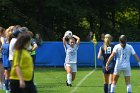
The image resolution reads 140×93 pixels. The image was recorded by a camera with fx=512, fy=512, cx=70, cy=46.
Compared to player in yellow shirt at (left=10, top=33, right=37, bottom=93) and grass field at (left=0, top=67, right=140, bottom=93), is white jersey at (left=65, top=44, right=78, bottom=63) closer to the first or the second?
grass field at (left=0, top=67, right=140, bottom=93)

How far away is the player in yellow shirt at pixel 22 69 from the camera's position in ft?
32.5

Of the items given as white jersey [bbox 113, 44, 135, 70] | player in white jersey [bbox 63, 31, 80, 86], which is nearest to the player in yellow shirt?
white jersey [bbox 113, 44, 135, 70]

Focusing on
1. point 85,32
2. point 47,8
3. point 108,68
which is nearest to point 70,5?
point 47,8

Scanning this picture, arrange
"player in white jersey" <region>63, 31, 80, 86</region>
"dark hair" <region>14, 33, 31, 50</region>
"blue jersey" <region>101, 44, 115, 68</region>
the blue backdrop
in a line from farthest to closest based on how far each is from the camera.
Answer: the blue backdrop < "player in white jersey" <region>63, 31, 80, 86</region> < "blue jersey" <region>101, 44, 115, 68</region> < "dark hair" <region>14, 33, 31, 50</region>

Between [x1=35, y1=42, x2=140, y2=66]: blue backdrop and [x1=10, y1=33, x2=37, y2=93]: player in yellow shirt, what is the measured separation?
18.8m

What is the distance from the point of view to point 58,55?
1147 inches

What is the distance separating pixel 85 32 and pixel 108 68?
94.6 ft

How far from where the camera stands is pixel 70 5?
40.0 m

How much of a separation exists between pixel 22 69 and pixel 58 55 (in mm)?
19096

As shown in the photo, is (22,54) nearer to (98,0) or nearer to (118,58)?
(118,58)

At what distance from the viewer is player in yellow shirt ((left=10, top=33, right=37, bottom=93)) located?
991cm

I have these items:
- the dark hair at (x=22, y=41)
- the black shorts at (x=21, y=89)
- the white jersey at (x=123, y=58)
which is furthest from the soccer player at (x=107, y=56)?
the dark hair at (x=22, y=41)

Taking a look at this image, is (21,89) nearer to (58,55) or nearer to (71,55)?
(71,55)

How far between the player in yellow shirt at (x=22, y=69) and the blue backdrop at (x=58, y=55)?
18.8 m
